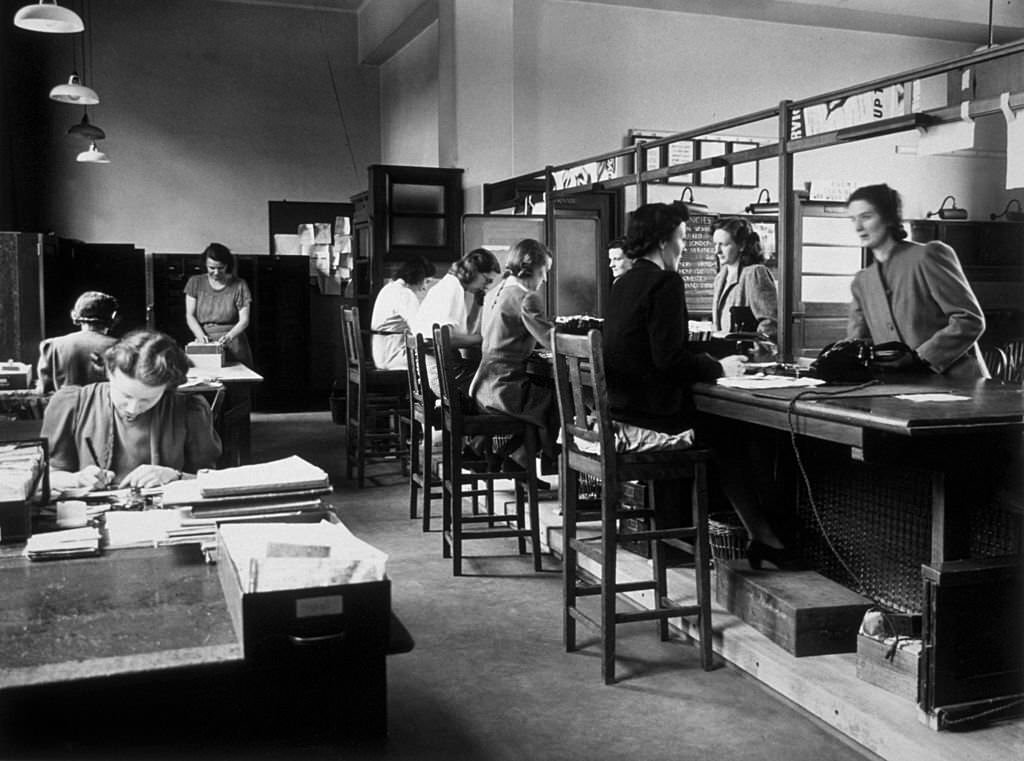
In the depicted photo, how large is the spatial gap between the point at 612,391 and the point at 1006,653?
1545 millimetres


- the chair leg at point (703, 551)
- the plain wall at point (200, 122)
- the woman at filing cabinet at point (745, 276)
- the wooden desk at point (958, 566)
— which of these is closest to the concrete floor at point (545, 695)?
the chair leg at point (703, 551)

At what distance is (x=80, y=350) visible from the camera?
205 inches

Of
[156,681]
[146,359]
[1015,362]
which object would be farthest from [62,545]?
[1015,362]

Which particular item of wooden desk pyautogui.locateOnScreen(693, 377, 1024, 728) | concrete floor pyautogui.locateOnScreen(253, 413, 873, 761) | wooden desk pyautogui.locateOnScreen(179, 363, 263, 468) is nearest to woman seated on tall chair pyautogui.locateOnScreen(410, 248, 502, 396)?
wooden desk pyautogui.locateOnScreen(179, 363, 263, 468)

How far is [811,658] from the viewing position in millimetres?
3188

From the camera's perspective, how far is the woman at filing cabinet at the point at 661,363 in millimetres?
3559

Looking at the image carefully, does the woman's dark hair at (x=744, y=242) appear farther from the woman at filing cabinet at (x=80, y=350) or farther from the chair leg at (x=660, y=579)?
the woman at filing cabinet at (x=80, y=350)

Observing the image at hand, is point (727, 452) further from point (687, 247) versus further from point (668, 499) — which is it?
point (687, 247)

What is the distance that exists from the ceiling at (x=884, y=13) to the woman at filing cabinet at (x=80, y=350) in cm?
540

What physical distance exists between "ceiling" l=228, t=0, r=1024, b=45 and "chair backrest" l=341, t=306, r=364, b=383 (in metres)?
4.11

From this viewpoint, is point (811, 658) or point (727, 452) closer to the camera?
point (811, 658)

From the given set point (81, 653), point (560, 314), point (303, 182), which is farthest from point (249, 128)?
point (81, 653)

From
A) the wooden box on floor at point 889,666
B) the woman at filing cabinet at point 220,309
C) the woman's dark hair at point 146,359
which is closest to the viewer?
the wooden box on floor at point 889,666

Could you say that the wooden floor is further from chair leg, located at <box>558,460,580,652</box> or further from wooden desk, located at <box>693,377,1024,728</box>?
chair leg, located at <box>558,460,580,652</box>
